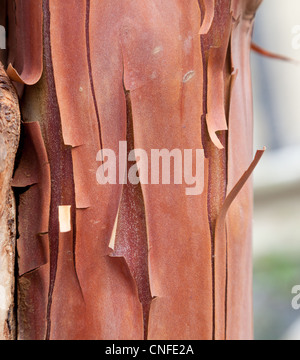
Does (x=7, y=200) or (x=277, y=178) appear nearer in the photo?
(x=7, y=200)

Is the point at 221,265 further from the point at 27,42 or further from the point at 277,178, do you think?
the point at 277,178

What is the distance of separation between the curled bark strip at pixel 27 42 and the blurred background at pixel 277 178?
0.65 m

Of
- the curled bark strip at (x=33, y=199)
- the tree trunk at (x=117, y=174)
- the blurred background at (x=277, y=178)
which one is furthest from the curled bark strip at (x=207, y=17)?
the blurred background at (x=277, y=178)

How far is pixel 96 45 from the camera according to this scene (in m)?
0.23

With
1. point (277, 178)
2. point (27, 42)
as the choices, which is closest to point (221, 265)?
point (27, 42)

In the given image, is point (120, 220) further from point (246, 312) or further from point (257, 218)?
point (257, 218)

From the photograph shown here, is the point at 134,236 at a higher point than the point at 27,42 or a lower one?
lower

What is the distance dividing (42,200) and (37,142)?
31 millimetres

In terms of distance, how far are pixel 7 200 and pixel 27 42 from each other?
0.28 feet

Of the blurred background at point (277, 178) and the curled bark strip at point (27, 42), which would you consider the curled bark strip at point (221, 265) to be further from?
the blurred background at point (277, 178)

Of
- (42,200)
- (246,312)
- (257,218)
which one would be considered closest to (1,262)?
(42,200)

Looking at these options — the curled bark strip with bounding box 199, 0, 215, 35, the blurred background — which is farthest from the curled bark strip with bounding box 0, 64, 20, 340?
the blurred background

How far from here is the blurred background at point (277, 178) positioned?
0.83 metres

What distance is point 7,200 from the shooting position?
0.23 metres
